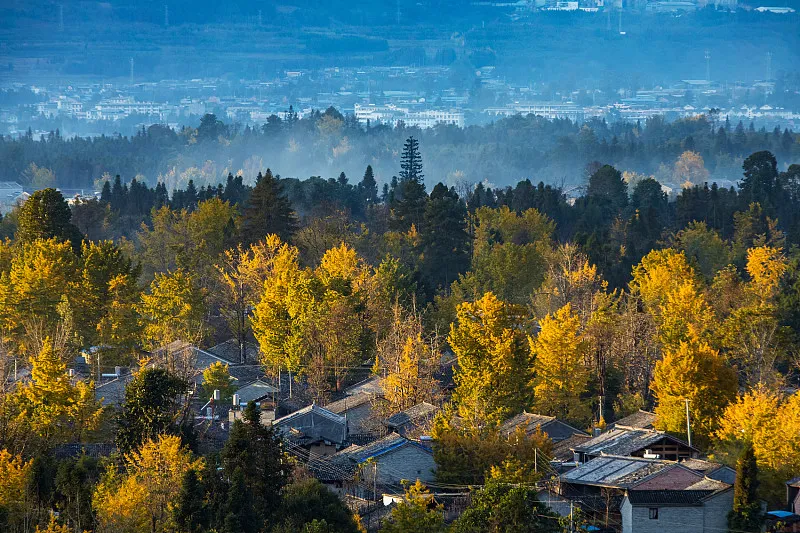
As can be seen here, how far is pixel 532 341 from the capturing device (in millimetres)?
54344

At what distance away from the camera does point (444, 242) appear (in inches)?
3354

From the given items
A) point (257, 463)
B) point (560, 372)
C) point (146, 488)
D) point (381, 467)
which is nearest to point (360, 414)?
point (560, 372)

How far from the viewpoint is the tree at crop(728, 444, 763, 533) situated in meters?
37.8

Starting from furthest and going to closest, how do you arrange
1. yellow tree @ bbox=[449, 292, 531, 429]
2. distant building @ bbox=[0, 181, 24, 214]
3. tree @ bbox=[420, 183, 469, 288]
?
distant building @ bbox=[0, 181, 24, 214] → tree @ bbox=[420, 183, 469, 288] → yellow tree @ bbox=[449, 292, 531, 429]

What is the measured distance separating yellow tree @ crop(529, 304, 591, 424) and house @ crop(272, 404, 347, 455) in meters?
6.37

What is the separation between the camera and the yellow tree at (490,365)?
49.5 meters

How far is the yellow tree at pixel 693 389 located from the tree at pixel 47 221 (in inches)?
1223

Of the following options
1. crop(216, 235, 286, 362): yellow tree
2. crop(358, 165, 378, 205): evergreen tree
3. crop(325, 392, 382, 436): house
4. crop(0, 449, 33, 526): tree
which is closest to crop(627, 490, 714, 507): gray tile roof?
crop(325, 392, 382, 436): house

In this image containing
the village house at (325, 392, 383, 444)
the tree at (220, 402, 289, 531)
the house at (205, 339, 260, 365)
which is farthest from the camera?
the house at (205, 339, 260, 365)

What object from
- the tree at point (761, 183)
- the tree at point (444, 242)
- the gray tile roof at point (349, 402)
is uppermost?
the gray tile roof at point (349, 402)

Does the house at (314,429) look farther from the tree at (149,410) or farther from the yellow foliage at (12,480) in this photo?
the yellow foliage at (12,480)

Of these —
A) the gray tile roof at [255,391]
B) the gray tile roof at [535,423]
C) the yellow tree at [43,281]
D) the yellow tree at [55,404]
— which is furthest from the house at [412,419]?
the yellow tree at [43,281]

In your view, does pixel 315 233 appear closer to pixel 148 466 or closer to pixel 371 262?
pixel 371 262

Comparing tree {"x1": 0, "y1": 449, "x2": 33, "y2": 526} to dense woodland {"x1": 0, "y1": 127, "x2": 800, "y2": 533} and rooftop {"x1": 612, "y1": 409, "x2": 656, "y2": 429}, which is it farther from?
rooftop {"x1": 612, "y1": 409, "x2": 656, "y2": 429}
